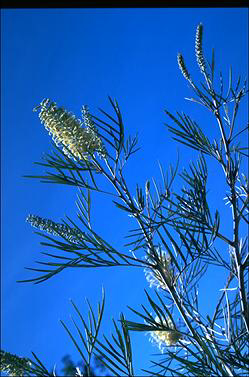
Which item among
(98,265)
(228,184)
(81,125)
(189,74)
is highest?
(189,74)

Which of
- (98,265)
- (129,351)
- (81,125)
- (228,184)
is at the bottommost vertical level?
(129,351)

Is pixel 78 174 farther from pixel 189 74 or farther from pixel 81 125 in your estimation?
pixel 189 74

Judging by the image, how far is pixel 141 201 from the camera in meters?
0.84

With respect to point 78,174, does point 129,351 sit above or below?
below

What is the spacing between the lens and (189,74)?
86 centimetres

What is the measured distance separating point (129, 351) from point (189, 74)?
0.52 m

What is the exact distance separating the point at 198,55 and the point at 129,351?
1.75 feet

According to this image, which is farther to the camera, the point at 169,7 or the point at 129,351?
the point at 169,7
